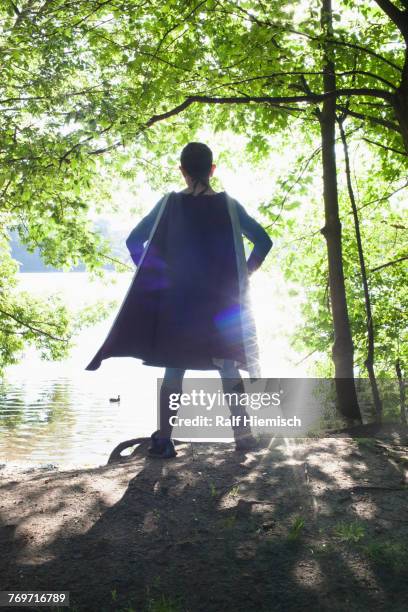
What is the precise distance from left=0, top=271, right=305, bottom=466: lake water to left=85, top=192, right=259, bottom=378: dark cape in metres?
0.28

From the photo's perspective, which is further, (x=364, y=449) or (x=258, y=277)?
(x=258, y=277)

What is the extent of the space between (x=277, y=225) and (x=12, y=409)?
75.9 ft

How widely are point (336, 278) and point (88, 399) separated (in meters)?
28.9

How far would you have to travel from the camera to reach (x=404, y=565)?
8.57 ft

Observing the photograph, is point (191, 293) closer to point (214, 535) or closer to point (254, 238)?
point (254, 238)

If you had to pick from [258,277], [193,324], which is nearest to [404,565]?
[193,324]

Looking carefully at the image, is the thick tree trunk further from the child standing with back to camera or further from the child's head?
the child's head

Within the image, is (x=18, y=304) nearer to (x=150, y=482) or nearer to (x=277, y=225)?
(x=277, y=225)

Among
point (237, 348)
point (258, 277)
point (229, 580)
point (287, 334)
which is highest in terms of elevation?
point (258, 277)

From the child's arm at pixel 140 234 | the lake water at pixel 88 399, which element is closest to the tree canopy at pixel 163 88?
the child's arm at pixel 140 234

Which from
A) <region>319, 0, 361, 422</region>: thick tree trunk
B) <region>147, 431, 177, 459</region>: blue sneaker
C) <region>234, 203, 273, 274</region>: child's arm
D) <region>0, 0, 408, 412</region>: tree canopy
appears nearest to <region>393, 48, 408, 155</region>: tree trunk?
<region>0, 0, 408, 412</region>: tree canopy

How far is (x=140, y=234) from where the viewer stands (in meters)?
4.44

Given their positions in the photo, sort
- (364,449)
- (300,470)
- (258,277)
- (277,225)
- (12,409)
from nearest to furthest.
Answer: (300,470), (364,449), (277,225), (258,277), (12,409)

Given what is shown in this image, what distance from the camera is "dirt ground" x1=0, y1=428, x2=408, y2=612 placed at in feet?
7.91
